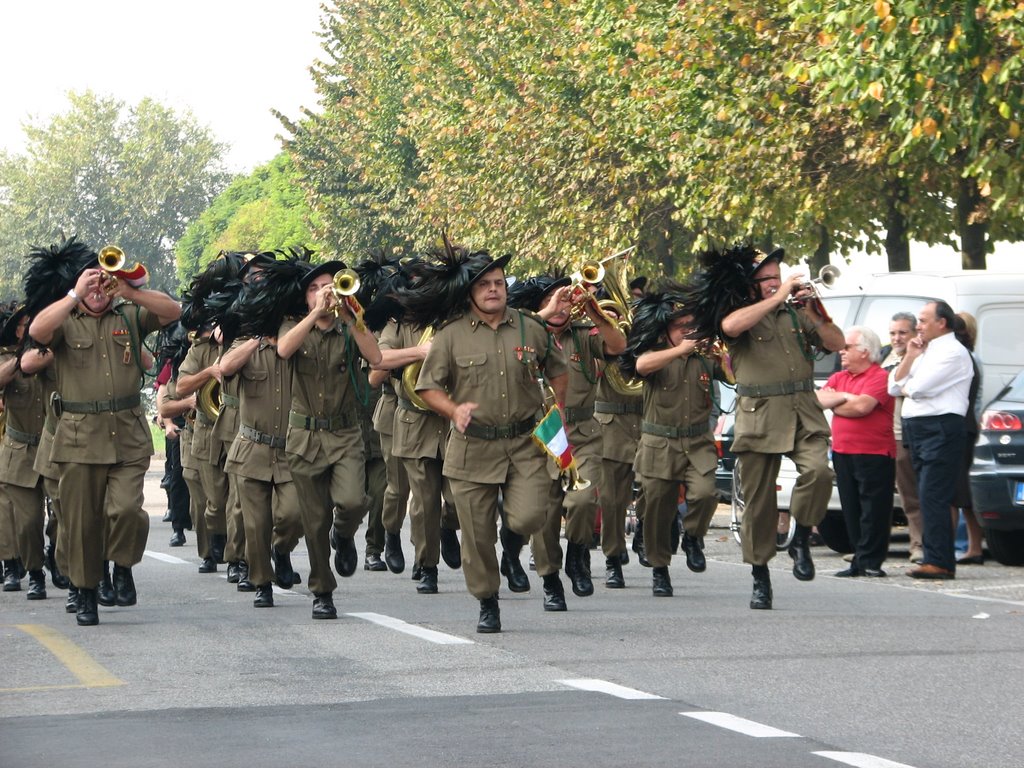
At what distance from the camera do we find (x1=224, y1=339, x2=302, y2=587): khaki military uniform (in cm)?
1268

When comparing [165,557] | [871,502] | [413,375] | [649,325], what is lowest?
[165,557]

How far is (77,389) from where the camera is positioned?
12078mm

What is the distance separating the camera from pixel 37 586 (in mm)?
14086

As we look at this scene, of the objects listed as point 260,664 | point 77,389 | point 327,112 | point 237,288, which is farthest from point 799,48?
point 327,112

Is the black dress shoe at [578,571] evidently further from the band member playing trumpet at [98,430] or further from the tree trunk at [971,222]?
the tree trunk at [971,222]

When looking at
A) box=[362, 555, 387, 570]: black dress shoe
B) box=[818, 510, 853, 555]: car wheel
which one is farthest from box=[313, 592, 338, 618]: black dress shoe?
box=[818, 510, 853, 555]: car wheel

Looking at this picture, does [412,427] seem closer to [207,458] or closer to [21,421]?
[207,458]

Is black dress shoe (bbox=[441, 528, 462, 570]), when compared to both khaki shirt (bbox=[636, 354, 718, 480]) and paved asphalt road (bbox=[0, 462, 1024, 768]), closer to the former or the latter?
paved asphalt road (bbox=[0, 462, 1024, 768])

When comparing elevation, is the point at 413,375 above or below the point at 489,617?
above

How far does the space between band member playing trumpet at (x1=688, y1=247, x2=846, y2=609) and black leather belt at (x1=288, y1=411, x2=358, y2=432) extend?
211 cm

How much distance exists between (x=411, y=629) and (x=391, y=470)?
399 cm

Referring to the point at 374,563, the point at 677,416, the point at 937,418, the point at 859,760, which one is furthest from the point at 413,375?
the point at 859,760

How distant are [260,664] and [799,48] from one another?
16.4m

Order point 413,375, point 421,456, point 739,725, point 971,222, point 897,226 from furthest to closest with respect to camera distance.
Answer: point 897,226
point 971,222
point 421,456
point 413,375
point 739,725
